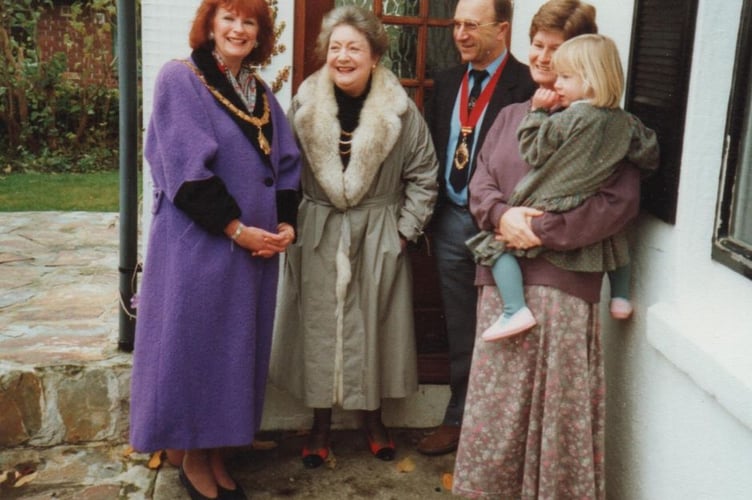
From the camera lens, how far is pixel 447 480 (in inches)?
150

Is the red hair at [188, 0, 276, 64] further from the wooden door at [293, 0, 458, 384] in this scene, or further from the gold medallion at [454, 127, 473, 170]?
the gold medallion at [454, 127, 473, 170]

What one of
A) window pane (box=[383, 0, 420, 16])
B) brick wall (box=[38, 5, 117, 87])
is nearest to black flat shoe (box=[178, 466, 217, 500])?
window pane (box=[383, 0, 420, 16])

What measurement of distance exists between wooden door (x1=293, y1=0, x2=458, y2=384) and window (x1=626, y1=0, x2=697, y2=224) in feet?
4.21

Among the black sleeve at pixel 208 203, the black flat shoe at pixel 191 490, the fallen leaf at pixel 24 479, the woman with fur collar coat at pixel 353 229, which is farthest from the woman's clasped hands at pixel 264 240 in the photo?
the fallen leaf at pixel 24 479

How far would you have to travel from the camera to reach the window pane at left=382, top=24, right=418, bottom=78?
415 centimetres

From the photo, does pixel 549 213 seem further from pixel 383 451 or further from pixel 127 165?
pixel 127 165

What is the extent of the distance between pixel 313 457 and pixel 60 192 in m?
6.25

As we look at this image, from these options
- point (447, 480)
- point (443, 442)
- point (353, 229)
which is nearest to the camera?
point (353, 229)

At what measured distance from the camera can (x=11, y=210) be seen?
321 inches

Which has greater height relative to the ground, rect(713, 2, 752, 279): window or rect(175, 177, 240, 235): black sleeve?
rect(713, 2, 752, 279): window

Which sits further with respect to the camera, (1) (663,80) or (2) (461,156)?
(2) (461,156)

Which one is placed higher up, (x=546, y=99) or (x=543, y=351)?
(x=546, y=99)

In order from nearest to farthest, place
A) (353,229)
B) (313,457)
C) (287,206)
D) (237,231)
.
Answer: (237,231) < (287,206) < (353,229) < (313,457)

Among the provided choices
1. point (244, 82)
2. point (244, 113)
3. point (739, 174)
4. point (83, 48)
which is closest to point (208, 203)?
point (244, 113)
